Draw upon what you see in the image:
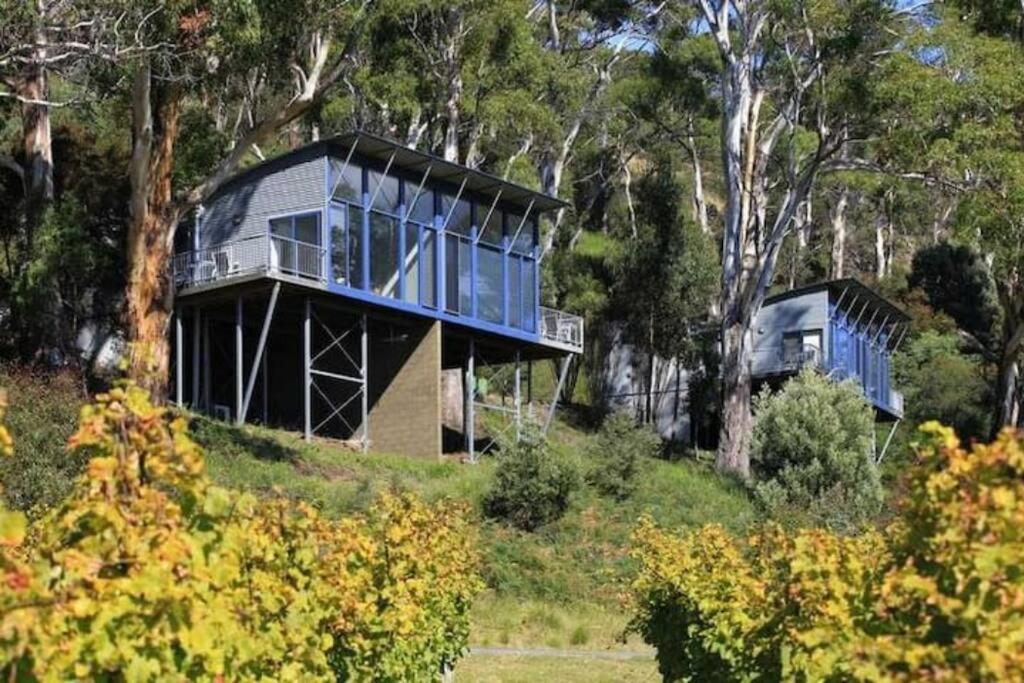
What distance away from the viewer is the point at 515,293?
37656 millimetres

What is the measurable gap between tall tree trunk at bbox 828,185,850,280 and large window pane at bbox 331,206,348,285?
114ft

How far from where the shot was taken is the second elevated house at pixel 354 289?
3253cm

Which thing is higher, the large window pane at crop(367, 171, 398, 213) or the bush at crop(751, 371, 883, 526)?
the large window pane at crop(367, 171, 398, 213)

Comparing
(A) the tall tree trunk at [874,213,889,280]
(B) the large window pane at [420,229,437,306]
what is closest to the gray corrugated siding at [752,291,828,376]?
(A) the tall tree trunk at [874,213,889,280]

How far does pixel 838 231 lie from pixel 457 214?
31482mm

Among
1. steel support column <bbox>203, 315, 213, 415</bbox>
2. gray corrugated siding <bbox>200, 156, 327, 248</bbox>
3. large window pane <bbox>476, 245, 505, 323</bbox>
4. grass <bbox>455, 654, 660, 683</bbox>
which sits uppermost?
gray corrugated siding <bbox>200, 156, 327, 248</bbox>

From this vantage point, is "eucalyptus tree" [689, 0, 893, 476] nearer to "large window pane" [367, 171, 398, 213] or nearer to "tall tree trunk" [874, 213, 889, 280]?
"large window pane" [367, 171, 398, 213]

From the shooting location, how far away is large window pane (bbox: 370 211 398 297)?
33562 mm

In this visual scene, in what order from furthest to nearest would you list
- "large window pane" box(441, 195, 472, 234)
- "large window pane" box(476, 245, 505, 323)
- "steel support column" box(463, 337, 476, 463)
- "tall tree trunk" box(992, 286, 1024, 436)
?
"tall tree trunk" box(992, 286, 1024, 436) < "large window pane" box(476, 245, 505, 323) < "steel support column" box(463, 337, 476, 463) < "large window pane" box(441, 195, 472, 234)

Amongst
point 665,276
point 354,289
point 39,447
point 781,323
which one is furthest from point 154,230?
point 781,323

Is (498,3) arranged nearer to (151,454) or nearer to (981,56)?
(981,56)

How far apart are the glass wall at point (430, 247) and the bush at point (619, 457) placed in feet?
18.1

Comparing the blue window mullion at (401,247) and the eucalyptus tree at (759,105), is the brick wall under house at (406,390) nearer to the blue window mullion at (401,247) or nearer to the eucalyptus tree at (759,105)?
the blue window mullion at (401,247)

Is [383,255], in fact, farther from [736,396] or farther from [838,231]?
[838,231]
